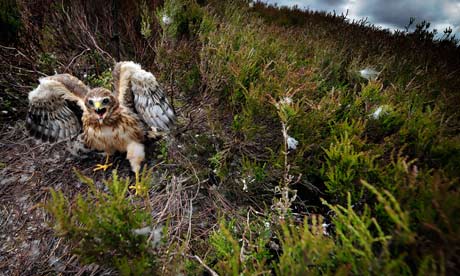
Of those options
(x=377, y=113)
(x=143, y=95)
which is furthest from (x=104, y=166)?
(x=377, y=113)

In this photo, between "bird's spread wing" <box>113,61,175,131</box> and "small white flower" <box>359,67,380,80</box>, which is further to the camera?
"small white flower" <box>359,67,380,80</box>

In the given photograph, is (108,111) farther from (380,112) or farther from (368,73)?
(368,73)

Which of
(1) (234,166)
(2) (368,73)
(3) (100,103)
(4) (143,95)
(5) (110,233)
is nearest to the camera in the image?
(5) (110,233)

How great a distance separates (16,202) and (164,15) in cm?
262

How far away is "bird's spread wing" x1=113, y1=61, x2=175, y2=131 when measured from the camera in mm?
2195

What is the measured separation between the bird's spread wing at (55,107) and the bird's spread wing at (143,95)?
0.35m

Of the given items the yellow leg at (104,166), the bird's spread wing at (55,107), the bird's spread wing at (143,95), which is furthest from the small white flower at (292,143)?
the bird's spread wing at (55,107)

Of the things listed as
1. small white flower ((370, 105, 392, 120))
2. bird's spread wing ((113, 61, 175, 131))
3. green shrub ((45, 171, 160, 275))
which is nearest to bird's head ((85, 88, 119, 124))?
bird's spread wing ((113, 61, 175, 131))

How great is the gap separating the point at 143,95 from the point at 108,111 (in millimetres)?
305

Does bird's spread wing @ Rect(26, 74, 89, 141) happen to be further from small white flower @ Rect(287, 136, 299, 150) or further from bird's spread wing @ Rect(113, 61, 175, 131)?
small white flower @ Rect(287, 136, 299, 150)

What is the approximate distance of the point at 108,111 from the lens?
2174 mm

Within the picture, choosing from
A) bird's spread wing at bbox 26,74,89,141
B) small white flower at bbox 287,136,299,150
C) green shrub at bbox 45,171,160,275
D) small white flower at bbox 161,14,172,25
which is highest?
small white flower at bbox 161,14,172,25

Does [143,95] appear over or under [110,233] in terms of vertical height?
over

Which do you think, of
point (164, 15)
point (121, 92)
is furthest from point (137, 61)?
point (121, 92)
